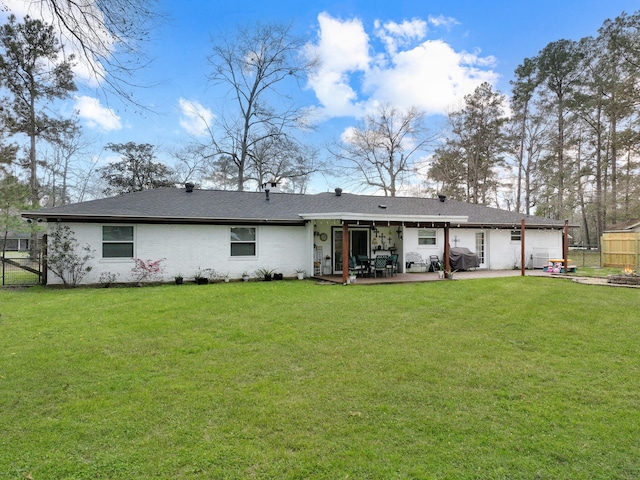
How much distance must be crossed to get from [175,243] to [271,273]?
3.64 m

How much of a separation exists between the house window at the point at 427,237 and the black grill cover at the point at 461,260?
1.00m

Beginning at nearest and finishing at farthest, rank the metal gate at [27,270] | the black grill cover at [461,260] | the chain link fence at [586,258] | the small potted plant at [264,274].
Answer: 1. the metal gate at [27,270]
2. the small potted plant at [264,274]
3. the black grill cover at [461,260]
4. the chain link fence at [586,258]

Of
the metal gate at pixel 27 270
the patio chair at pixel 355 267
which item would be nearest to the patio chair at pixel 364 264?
the patio chair at pixel 355 267

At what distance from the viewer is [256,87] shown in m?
24.7

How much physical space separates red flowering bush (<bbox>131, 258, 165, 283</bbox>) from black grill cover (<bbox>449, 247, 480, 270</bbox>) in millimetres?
11822

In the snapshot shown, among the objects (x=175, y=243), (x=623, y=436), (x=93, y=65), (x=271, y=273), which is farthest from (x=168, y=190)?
(x=623, y=436)

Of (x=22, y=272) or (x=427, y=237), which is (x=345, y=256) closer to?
(x=427, y=237)

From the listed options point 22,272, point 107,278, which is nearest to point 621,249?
point 107,278

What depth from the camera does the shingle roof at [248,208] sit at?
38.1 feet

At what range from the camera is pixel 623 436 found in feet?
9.27

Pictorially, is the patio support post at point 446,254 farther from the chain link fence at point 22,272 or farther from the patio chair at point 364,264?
the chain link fence at point 22,272

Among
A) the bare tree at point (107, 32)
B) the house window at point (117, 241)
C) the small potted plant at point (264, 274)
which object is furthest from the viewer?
the small potted plant at point (264, 274)

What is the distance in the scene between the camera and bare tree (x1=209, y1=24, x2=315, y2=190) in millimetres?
23297

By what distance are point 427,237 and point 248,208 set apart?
7860 mm
